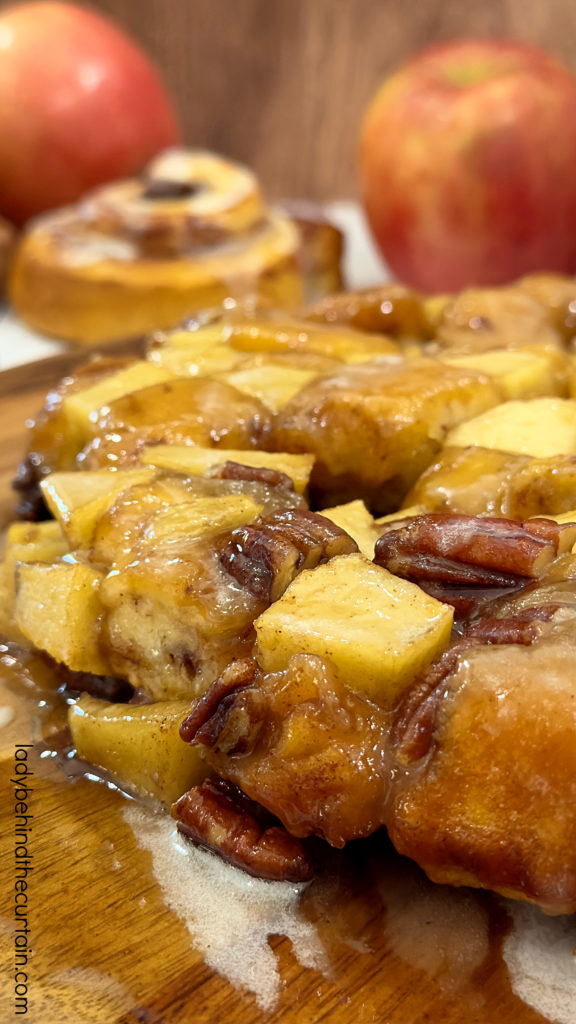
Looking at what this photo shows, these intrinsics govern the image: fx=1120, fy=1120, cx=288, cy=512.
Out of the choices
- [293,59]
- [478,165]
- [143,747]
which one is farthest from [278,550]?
[293,59]

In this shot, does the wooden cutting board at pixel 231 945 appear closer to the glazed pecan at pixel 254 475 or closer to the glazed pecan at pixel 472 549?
the glazed pecan at pixel 472 549

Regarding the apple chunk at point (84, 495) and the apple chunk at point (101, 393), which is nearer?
the apple chunk at point (84, 495)

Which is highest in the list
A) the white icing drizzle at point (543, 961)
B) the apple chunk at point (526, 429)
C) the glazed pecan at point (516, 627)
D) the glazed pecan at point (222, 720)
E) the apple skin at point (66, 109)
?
the apple skin at point (66, 109)

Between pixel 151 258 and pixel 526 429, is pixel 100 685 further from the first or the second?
pixel 151 258

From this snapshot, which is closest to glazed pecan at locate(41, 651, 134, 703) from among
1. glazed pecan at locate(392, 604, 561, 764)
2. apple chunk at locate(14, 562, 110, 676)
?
apple chunk at locate(14, 562, 110, 676)

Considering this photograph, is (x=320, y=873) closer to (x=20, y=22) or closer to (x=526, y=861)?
(x=526, y=861)

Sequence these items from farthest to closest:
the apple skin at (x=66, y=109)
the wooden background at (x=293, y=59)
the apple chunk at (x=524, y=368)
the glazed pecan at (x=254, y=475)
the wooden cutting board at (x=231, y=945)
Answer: the wooden background at (x=293, y=59) < the apple skin at (x=66, y=109) < the apple chunk at (x=524, y=368) < the glazed pecan at (x=254, y=475) < the wooden cutting board at (x=231, y=945)

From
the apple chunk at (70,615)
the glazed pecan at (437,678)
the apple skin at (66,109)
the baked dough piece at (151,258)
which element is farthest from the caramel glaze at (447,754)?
the apple skin at (66,109)
